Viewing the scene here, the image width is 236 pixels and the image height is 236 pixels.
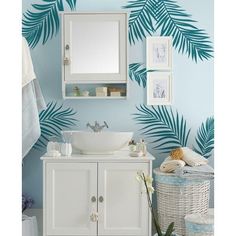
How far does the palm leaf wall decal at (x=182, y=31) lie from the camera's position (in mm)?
3629

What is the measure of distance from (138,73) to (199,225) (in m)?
1.35

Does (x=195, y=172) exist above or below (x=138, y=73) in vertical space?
below

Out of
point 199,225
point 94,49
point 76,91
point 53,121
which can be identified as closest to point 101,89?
point 76,91

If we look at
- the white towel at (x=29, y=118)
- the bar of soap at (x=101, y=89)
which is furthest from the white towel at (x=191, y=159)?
the white towel at (x=29, y=118)

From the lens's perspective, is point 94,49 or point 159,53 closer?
point 94,49

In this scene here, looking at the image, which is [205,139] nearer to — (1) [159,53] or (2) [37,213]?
(1) [159,53]

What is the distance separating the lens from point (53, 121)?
11.9 ft

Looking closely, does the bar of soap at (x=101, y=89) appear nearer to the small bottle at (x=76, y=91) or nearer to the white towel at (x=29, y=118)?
the small bottle at (x=76, y=91)

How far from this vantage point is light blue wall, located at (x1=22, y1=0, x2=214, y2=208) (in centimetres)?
361

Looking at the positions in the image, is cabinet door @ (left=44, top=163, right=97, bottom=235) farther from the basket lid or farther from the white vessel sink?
the basket lid

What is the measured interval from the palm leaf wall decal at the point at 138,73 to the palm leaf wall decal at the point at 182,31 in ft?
1.09

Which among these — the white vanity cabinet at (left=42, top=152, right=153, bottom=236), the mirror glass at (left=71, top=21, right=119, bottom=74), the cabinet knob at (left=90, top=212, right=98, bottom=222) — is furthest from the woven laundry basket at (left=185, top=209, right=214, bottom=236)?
the mirror glass at (left=71, top=21, right=119, bottom=74)

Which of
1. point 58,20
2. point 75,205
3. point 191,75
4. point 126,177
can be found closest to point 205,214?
point 126,177
